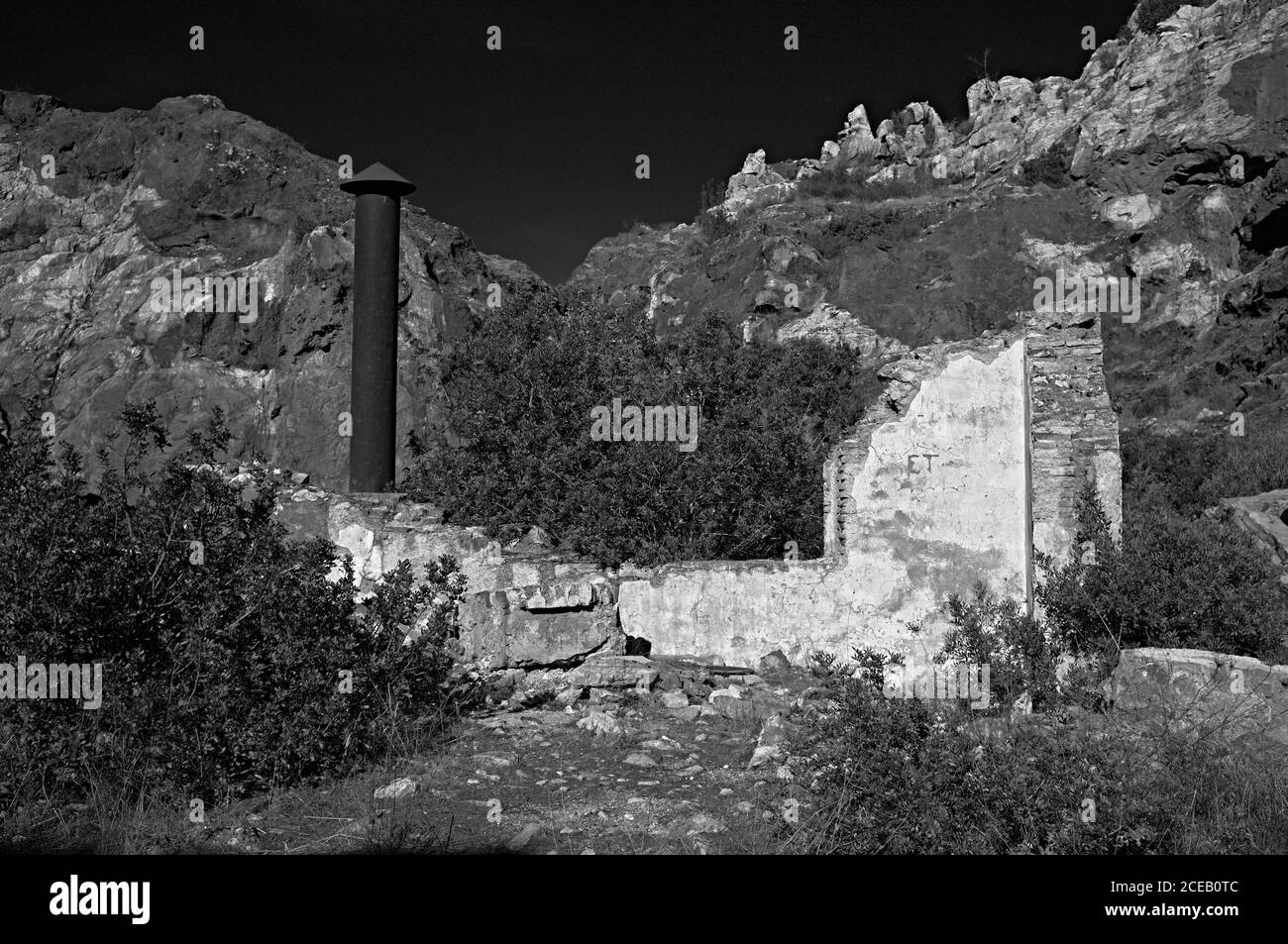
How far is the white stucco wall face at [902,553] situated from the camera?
9320 millimetres

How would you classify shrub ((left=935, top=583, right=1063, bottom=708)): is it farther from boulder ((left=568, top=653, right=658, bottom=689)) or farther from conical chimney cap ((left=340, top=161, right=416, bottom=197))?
conical chimney cap ((left=340, top=161, right=416, bottom=197))

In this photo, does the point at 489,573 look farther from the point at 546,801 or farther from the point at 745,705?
the point at 546,801

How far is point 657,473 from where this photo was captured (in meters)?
11.2

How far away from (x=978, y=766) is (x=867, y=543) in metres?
4.61

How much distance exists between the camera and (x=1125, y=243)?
27.2 metres

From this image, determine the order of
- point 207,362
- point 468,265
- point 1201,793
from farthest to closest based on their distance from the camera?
point 468,265 → point 207,362 → point 1201,793

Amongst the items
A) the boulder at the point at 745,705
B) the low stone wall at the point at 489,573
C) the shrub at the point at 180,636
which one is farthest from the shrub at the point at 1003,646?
the shrub at the point at 180,636

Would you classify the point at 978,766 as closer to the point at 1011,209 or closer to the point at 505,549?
the point at 505,549

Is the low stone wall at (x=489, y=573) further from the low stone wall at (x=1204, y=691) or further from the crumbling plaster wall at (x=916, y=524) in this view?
the low stone wall at (x=1204, y=691)

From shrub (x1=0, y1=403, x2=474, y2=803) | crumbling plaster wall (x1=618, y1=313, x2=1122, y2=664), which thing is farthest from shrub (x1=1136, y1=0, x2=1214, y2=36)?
shrub (x1=0, y1=403, x2=474, y2=803)

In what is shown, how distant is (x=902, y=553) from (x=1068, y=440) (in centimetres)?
185

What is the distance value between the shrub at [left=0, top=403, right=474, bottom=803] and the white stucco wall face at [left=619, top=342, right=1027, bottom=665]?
11.3ft

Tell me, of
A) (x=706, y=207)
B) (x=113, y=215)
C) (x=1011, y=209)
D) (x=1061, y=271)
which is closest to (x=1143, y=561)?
(x=1061, y=271)

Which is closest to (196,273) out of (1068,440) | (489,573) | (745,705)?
(489,573)
